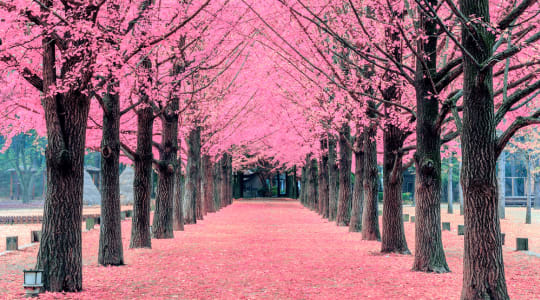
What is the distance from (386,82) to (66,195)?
9.08m

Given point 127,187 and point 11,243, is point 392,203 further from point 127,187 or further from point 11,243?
point 127,187

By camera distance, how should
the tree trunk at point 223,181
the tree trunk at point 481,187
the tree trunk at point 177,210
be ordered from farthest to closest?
the tree trunk at point 223,181, the tree trunk at point 177,210, the tree trunk at point 481,187

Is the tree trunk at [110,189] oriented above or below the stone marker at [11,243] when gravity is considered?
above

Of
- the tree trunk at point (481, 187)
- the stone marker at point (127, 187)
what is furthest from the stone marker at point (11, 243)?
the stone marker at point (127, 187)

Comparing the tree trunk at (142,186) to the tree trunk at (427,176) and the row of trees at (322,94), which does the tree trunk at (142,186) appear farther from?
the tree trunk at (427,176)

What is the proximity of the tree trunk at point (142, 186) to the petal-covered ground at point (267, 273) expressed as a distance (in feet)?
2.15

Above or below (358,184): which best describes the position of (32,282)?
below

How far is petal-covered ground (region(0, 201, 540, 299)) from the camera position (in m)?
10.2

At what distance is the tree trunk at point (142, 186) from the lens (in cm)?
1778

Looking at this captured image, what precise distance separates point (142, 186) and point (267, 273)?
6.68 meters

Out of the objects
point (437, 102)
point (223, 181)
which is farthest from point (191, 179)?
point (223, 181)

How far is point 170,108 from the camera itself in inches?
862

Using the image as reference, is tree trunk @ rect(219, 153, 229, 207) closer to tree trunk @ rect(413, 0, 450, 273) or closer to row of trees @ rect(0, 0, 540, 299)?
row of trees @ rect(0, 0, 540, 299)

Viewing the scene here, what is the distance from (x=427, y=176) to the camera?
1316 centimetres
